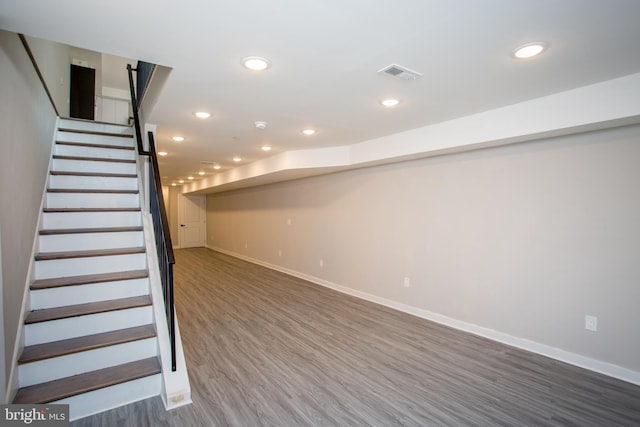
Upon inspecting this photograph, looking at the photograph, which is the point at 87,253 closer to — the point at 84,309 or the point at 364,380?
the point at 84,309

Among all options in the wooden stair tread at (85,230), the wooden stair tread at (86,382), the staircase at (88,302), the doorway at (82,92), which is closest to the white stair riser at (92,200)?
the staircase at (88,302)

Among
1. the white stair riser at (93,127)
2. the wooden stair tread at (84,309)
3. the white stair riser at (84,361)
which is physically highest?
the white stair riser at (93,127)

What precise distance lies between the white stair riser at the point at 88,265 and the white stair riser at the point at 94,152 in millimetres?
1713

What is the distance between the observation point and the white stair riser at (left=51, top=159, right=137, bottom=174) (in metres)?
3.49

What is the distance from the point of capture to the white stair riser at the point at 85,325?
2225 mm

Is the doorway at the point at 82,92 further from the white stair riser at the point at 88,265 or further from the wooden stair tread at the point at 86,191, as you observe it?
the white stair riser at the point at 88,265

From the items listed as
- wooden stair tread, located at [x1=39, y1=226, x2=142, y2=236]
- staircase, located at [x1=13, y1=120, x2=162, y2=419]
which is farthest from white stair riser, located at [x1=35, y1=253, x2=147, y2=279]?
wooden stair tread, located at [x1=39, y1=226, x2=142, y2=236]

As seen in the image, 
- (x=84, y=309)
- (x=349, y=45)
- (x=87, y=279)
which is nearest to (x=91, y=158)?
(x=87, y=279)

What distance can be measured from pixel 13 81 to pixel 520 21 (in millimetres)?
3141

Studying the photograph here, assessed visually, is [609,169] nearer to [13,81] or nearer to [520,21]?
[520,21]

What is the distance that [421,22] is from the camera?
1.69 metres

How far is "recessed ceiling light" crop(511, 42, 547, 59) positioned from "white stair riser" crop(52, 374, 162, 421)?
332 centimetres

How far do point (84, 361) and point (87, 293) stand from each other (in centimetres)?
56

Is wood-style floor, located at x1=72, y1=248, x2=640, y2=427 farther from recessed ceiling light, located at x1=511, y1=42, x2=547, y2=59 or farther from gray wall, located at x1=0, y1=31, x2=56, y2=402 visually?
recessed ceiling light, located at x1=511, y1=42, x2=547, y2=59
